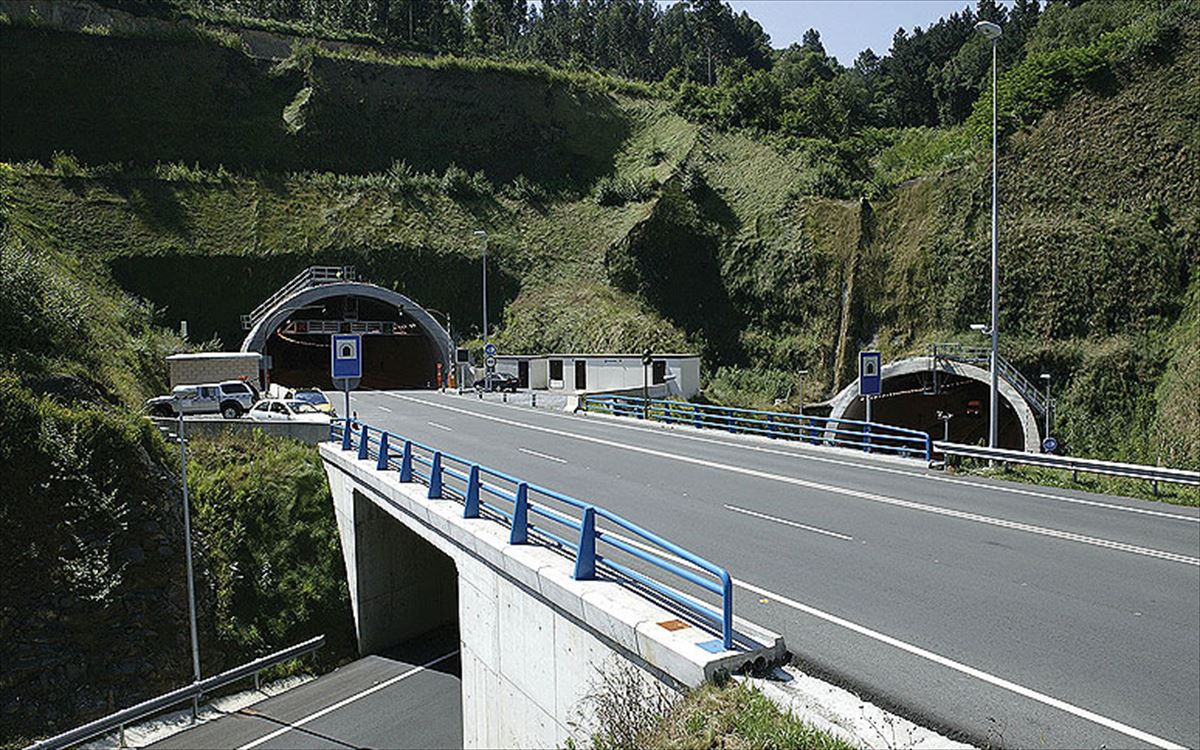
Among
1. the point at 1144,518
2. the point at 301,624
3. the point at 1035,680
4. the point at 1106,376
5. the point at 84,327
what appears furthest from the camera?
the point at 1106,376

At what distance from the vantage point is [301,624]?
20234 millimetres

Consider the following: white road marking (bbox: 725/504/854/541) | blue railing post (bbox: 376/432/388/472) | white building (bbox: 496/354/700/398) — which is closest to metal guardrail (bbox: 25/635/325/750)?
blue railing post (bbox: 376/432/388/472)

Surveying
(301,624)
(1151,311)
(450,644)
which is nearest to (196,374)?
(301,624)

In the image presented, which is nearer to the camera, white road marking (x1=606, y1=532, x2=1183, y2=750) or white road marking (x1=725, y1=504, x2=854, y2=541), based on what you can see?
white road marking (x1=606, y1=532, x2=1183, y2=750)

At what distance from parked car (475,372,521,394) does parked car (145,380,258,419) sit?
14.6 m

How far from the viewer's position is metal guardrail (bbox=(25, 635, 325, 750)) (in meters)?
14.7

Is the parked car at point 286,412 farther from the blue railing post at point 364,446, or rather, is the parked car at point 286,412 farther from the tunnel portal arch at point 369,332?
the tunnel portal arch at point 369,332

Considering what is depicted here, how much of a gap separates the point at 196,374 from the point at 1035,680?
35515mm

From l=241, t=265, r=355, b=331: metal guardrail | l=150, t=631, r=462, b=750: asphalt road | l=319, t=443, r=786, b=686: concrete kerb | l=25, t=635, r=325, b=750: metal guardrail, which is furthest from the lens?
l=241, t=265, r=355, b=331: metal guardrail

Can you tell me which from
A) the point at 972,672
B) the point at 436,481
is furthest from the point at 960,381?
the point at 972,672

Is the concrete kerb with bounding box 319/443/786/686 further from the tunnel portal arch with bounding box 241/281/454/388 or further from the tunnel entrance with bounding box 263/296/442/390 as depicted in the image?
the tunnel entrance with bounding box 263/296/442/390

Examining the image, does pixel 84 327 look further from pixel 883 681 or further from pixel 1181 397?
pixel 1181 397

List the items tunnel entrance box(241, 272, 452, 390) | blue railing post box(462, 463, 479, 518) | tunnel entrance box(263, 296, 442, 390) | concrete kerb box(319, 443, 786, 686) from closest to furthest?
concrete kerb box(319, 443, 786, 686) → blue railing post box(462, 463, 479, 518) → tunnel entrance box(241, 272, 452, 390) → tunnel entrance box(263, 296, 442, 390)

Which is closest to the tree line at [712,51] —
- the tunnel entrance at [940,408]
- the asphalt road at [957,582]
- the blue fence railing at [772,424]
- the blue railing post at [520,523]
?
the tunnel entrance at [940,408]
